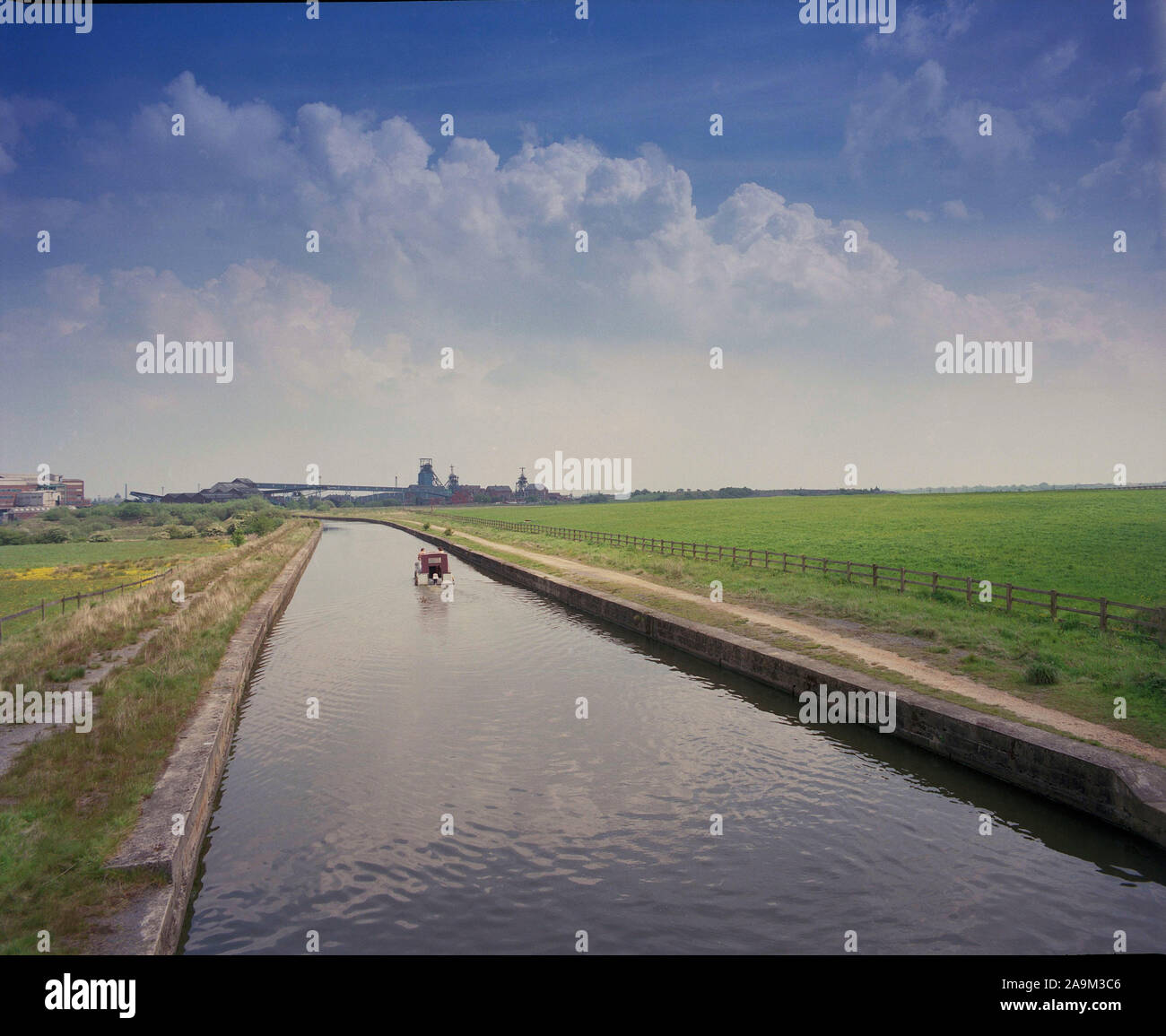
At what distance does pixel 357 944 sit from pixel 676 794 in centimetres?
499

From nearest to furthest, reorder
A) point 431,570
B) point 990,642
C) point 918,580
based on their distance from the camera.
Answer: point 990,642 → point 918,580 → point 431,570

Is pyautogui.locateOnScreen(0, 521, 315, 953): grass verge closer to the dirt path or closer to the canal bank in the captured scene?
the canal bank

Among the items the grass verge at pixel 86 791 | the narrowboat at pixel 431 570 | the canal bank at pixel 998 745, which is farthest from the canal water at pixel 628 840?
the narrowboat at pixel 431 570

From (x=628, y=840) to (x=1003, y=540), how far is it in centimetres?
4447

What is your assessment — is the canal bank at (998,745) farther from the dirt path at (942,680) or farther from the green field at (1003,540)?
the green field at (1003,540)

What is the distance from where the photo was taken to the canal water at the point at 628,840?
713 cm

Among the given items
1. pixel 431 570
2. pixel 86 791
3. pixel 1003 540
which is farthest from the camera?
pixel 1003 540

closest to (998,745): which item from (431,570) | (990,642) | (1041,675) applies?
(1041,675)

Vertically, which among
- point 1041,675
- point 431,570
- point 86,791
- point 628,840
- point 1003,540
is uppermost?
point 1003,540

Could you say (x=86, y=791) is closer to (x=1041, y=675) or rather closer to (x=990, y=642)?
(x=1041, y=675)

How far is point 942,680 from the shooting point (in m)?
13.9

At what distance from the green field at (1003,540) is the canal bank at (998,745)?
14993mm

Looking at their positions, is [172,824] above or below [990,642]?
below

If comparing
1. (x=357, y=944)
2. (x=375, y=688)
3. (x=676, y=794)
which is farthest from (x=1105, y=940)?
(x=375, y=688)
